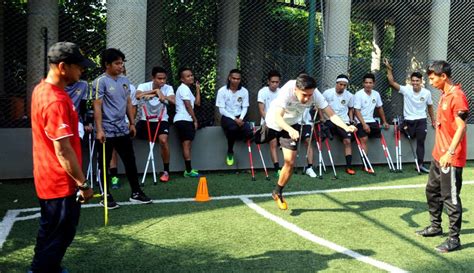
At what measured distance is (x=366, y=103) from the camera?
9867 millimetres

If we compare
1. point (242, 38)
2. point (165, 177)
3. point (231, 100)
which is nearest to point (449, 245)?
point (165, 177)

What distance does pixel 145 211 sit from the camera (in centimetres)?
631

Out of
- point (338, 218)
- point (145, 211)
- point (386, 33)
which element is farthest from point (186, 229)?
point (386, 33)

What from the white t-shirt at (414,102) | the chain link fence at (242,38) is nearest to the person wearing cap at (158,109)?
the chain link fence at (242,38)

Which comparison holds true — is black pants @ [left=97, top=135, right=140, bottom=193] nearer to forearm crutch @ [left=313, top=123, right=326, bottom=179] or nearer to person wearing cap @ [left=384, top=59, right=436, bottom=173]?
forearm crutch @ [left=313, top=123, right=326, bottom=179]

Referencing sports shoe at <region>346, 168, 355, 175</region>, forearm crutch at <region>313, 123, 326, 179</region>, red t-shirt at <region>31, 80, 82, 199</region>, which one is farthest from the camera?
sports shoe at <region>346, 168, 355, 175</region>

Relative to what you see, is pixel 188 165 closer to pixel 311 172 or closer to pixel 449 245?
pixel 311 172

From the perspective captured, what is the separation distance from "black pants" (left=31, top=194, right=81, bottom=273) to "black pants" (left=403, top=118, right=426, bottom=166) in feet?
26.1

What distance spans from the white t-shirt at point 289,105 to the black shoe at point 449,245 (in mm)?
2252

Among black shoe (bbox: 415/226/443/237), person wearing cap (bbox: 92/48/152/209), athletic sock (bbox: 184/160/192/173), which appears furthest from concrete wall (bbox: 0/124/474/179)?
black shoe (bbox: 415/226/443/237)

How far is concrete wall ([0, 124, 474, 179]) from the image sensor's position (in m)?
7.77

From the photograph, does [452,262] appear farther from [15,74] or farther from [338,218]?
[15,74]

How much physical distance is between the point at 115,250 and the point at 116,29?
4887 mm

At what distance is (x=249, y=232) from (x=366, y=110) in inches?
209
